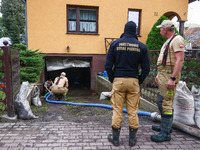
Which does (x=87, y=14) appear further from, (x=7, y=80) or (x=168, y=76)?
(x=168, y=76)

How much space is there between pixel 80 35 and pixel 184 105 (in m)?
8.18

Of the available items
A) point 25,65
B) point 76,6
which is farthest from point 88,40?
point 25,65

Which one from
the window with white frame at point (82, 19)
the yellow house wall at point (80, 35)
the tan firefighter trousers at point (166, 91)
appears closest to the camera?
the tan firefighter trousers at point (166, 91)

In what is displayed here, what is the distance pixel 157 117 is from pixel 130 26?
224 cm

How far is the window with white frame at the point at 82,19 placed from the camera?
10.5m

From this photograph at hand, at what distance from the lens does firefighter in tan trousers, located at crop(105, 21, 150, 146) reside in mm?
2896

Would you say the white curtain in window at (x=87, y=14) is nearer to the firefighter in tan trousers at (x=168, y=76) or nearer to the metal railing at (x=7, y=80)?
the metal railing at (x=7, y=80)

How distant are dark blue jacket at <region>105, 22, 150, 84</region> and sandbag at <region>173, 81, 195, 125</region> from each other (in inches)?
45.8

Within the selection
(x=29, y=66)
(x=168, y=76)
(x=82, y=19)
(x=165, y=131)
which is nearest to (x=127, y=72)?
(x=168, y=76)

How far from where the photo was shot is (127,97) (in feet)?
9.88

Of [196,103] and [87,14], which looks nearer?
[196,103]

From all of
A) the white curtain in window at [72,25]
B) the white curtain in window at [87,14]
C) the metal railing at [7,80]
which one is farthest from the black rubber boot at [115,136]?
the white curtain in window at [87,14]

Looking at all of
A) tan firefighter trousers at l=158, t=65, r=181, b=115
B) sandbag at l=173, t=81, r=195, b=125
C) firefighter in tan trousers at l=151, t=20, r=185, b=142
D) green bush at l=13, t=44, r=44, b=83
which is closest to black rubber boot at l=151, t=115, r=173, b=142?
firefighter in tan trousers at l=151, t=20, r=185, b=142

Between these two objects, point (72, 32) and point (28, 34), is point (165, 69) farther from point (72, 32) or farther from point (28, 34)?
point (28, 34)
